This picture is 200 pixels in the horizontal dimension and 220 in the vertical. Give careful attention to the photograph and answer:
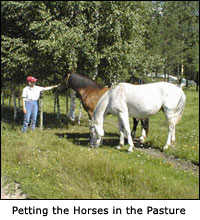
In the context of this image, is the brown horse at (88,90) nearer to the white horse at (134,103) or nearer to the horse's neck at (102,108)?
the white horse at (134,103)


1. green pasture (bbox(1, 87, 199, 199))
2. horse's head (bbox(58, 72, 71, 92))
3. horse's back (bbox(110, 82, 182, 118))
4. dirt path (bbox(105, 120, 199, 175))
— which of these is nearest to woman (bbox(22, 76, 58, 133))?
horse's head (bbox(58, 72, 71, 92))

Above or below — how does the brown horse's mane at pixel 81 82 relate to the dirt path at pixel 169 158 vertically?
above

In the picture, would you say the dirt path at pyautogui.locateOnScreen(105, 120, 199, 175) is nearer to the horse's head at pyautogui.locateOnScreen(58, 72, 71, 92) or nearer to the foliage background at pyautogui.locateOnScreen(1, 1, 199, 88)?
the horse's head at pyautogui.locateOnScreen(58, 72, 71, 92)

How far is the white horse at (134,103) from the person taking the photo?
933cm

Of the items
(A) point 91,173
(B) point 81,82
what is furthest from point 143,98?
(A) point 91,173

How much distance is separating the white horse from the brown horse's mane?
0.96 metres

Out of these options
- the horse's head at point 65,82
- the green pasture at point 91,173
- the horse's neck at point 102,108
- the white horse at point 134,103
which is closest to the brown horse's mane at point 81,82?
the horse's head at point 65,82

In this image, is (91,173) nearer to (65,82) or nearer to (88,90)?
(88,90)

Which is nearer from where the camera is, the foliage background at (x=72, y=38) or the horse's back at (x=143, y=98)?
the horse's back at (x=143, y=98)

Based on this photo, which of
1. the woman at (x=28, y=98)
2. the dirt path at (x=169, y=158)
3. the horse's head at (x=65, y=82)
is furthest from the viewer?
the woman at (x=28, y=98)

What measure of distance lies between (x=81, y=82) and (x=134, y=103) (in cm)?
228

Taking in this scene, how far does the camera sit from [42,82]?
16.6 m

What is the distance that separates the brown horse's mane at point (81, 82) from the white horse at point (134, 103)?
0.96 meters

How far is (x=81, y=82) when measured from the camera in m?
10.5
